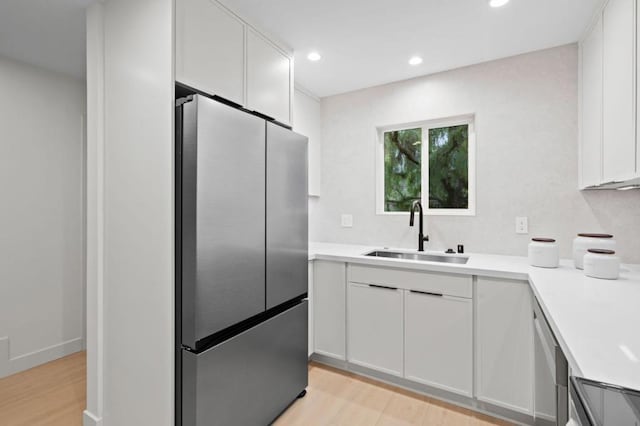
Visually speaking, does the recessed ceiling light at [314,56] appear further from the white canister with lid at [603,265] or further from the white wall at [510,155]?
the white canister with lid at [603,265]

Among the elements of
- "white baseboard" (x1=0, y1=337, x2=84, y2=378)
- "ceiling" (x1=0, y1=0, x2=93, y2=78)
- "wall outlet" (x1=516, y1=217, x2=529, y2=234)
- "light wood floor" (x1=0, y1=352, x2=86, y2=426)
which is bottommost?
"light wood floor" (x1=0, y1=352, x2=86, y2=426)

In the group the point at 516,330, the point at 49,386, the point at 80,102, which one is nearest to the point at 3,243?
the point at 49,386

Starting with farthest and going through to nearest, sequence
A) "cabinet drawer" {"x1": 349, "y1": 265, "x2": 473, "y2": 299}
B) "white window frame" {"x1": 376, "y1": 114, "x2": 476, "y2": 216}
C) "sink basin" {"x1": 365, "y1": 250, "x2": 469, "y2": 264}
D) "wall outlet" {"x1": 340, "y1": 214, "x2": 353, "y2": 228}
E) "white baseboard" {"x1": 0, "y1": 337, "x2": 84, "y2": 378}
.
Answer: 1. "wall outlet" {"x1": 340, "y1": 214, "x2": 353, "y2": 228}
2. "white window frame" {"x1": 376, "y1": 114, "x2": 476, "y2": 216}
3. "sink basin" {"x1": 365, "y1": 250, "x2": 469, "y2": 264}
4. "white baseboard" {"x1": 0, "y1": 337, "x2": 84, "y2": 378}
5. "cabinet drawer" {"x1": 349, "y1": 265, "x2": 473, "y2": 299}

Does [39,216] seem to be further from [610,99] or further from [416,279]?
[610,99]

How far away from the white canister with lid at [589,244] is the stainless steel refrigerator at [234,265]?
5.49 feet

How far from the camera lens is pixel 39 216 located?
98.3 inches

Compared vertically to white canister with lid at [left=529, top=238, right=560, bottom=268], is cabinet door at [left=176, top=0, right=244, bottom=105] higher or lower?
higher

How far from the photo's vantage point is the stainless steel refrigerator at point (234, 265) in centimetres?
136

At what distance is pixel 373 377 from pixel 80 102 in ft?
10.9

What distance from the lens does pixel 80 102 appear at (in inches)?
108

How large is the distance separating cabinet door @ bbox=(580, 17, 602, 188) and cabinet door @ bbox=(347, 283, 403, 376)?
1.38 m

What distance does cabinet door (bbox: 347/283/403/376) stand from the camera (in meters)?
2.16

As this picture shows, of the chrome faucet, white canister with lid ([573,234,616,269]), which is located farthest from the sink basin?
white canister with lid ([573,234,616,269])

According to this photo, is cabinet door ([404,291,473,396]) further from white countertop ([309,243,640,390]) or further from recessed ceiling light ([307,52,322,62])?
recessed ceiling light ([307,52,322,62])
